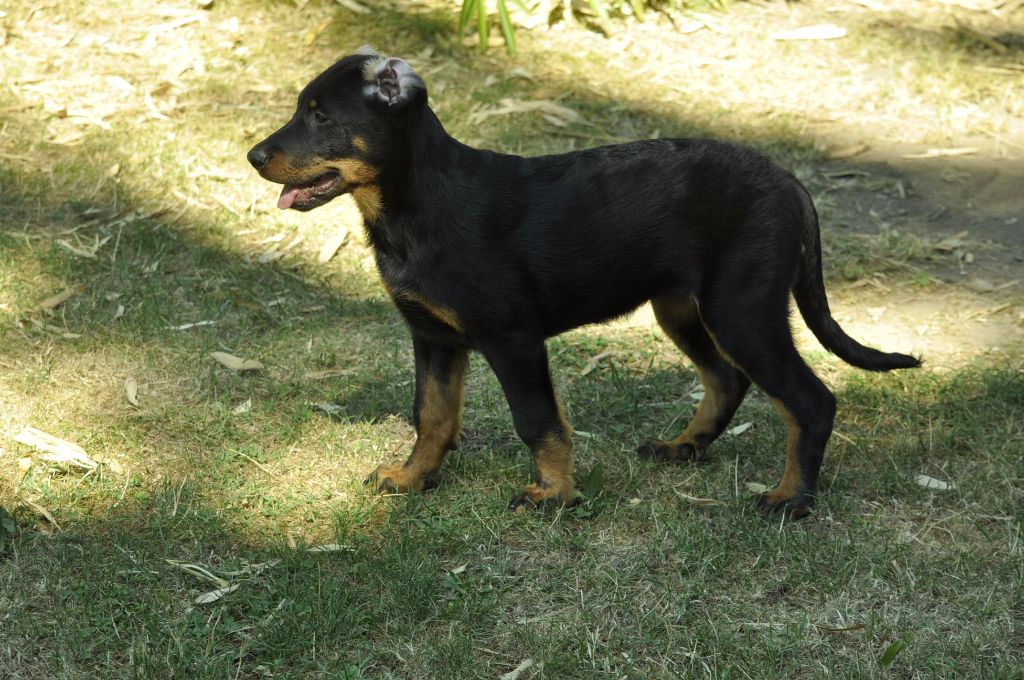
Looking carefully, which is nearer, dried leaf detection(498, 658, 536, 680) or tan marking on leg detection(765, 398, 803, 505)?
dried leaf detection(498, 658, 536, 680)

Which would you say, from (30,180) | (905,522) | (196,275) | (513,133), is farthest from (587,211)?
(30,180)

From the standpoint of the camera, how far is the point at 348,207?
7.61 meters

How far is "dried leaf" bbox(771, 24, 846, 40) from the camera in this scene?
9.23 metres

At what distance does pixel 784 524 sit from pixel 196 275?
376 cm

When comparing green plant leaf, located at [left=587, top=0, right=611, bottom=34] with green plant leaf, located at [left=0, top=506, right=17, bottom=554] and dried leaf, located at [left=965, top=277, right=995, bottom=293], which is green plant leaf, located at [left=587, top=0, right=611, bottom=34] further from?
green plant leaf, located at [left=0, top=506, right=17, bottom=554]

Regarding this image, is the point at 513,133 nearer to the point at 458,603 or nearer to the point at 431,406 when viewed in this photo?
the point at 431,406

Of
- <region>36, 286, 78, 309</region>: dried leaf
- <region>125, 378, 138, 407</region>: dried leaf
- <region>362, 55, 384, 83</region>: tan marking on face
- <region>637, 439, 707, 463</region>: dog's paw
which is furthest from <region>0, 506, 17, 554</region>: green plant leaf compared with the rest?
<region>637, 439, 707, 463</region>: dog's paw

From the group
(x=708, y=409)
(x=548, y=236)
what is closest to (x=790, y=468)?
(x=708, y=409)

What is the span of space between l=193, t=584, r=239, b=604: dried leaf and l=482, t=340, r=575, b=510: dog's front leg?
1.15 metres

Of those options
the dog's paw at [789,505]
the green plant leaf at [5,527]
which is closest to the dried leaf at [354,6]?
the green plant leaf at [5,527]

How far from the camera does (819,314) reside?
4891 millimetres

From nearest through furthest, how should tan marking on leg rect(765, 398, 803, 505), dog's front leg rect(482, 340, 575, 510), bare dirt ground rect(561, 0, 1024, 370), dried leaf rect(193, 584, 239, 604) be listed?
1. dried leaf rect(193, 584, 239, 604)
2. dog's front leg rect(482, 340, 575, 510)
3. tan marking on leg rect(765, 398, 803, 505)
4. bare dirt ground rect(561, 0, 1024, 370)

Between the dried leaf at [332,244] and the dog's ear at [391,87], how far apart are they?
2.85 metres

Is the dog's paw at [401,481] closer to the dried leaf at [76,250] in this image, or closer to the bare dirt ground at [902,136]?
the bare dirt ground at [902,136]
